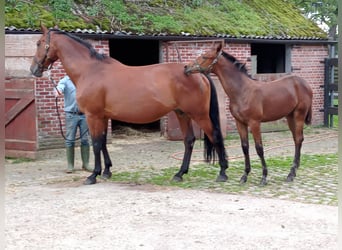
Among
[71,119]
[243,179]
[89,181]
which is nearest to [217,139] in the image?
[243,179]

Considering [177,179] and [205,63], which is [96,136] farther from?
[205,63]

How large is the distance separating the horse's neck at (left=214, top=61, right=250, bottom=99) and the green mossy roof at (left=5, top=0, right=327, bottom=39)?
488 cm

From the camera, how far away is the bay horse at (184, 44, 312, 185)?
754 centimetres

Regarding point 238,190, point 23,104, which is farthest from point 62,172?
point 238,190

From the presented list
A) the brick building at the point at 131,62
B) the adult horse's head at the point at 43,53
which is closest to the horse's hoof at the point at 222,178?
the brick building at the point at 131,62

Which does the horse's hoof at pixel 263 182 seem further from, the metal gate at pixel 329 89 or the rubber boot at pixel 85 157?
the metal gate at pixel 329 89

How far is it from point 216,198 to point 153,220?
128 cm

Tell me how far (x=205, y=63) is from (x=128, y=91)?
1.21m

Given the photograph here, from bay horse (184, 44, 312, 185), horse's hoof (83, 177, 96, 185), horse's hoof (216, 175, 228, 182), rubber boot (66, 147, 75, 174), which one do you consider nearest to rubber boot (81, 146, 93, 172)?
rubber boot (66, 147, 75, 174)

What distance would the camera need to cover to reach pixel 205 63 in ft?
24.8

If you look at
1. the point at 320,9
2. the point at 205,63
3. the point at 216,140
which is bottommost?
the point at 216,140

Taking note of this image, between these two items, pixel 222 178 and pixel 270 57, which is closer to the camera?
pixel 222 178

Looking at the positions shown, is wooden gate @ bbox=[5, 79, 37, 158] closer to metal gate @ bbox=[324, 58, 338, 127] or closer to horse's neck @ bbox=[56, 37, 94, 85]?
Answer: horse's neck @ bbox=[56, 37, 94, 85]

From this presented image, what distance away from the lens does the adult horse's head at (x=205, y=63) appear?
24.8 feet
